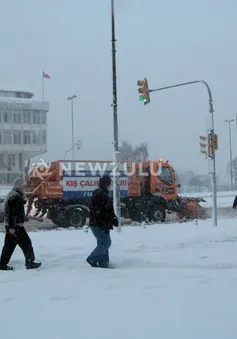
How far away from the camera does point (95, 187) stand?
760 inches

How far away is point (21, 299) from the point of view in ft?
19.6

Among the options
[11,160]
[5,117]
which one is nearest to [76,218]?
[11,160]

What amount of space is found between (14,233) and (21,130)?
63.5 m

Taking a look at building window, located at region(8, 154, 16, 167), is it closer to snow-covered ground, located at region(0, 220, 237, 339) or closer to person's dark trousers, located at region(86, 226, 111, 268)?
snow-covered ground, located at region(0, 220, 237, 339)

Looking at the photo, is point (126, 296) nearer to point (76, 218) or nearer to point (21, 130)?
point (76, 218)

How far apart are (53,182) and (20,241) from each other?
10371 mm

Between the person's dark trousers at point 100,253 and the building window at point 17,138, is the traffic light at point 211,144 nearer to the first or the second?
the person's dark trousers at point 100,253

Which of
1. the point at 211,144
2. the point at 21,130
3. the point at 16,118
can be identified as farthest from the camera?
the point at 21,130

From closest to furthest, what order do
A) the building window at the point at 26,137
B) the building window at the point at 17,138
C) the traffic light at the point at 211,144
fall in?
the traffic light at the point at 211,144 < the building window at the point at 17,138 < the building window at the point at 26,137

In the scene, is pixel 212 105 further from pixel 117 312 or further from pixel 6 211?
pixel 117 312

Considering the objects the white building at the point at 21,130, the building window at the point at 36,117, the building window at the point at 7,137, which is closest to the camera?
the white building at the point at 21,130

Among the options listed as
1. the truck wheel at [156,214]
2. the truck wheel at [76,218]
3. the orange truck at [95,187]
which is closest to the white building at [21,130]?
the orange truck at [95,187]

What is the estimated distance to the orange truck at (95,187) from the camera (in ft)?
61.1

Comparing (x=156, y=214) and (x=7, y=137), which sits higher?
(x=7, y=137)
